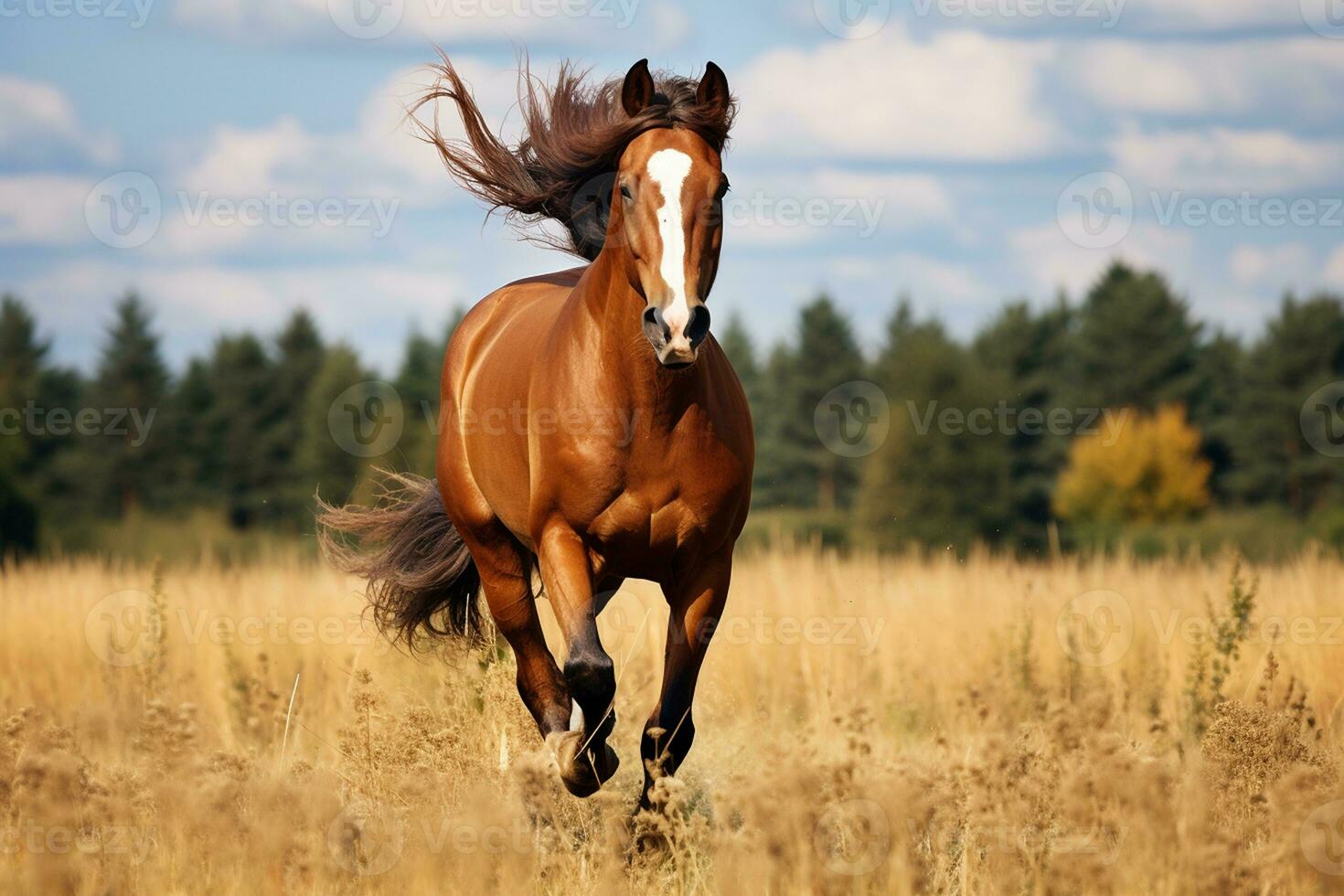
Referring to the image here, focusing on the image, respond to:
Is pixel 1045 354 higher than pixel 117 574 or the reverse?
higher

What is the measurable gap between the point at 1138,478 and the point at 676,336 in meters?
43.2

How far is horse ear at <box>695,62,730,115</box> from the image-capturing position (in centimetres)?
530

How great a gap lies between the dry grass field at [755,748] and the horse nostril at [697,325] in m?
1.40

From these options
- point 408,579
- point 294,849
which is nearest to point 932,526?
point 408,579

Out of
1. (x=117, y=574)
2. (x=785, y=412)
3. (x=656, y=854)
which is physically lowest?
(x=656, y=854)

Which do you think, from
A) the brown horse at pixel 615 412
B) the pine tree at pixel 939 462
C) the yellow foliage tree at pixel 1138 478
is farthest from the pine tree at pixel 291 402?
the brown horse at pixel 615 412

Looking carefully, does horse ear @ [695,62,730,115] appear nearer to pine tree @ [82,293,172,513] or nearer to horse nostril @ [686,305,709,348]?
horse nostril @ [686,305,709,348]

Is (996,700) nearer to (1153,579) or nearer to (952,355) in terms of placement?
(1153,579)

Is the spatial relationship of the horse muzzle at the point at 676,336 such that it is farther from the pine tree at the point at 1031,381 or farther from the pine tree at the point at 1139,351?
the pine tree at the point at 1139,351

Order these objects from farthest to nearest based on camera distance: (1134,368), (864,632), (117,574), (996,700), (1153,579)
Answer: (1134,368), (117,574), (1153,579), (864,632), (996,700)

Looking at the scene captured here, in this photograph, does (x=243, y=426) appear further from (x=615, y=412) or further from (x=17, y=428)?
(x=615, y=412)

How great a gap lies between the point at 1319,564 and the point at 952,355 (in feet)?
99.3

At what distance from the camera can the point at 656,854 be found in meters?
5.36

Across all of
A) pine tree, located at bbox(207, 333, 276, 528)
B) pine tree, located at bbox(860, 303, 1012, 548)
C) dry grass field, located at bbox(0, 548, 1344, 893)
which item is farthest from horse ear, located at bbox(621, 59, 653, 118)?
pine tree, located at bbox(207, 333, 276, 528)
